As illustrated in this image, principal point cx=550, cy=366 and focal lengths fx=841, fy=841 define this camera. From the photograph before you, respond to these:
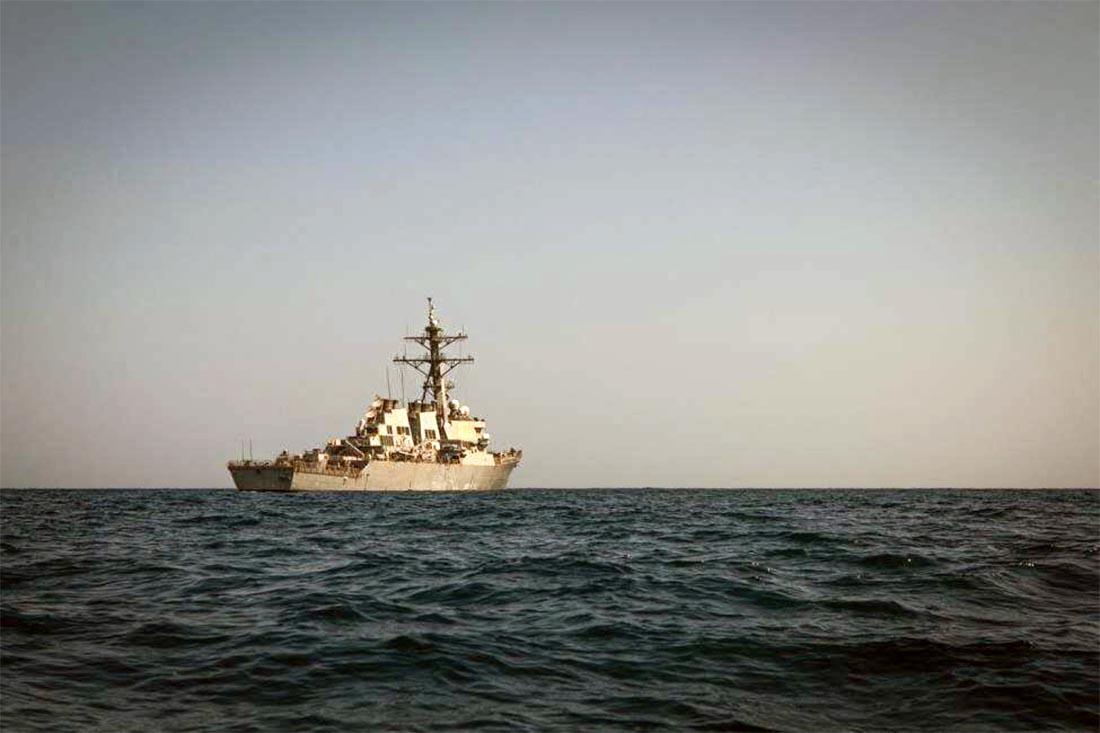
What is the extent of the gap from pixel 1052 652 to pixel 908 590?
356cm

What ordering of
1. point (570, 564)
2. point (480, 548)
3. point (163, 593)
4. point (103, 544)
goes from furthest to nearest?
point (103, 544), point (480, 548), point (570, 564), point (163, 593)

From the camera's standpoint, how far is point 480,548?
60.8 ft

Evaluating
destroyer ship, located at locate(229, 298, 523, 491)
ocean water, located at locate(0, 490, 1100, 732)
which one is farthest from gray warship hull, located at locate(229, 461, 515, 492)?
ocean water, located at locate(0, 490, 1100, 732)

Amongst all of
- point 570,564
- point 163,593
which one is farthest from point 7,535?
point 570,564

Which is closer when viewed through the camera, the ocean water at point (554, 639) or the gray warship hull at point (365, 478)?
the ocean water at point (554, 639)

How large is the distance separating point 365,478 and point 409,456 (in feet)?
14.0

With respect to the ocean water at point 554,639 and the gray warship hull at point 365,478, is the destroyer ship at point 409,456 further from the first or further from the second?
the ocean water at point 554,639

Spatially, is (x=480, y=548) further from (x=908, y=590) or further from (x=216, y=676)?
(x=216, y=676)

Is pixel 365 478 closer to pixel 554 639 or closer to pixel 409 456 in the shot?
pixel 409 456

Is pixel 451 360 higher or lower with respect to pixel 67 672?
higher

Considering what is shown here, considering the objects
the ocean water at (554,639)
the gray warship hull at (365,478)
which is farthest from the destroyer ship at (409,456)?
the ocean water at (554,639)

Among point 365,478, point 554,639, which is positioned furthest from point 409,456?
point 554,639

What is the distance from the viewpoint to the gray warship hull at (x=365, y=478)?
2574 inches

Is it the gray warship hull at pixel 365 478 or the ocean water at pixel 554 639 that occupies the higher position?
the gray warship hull at pixel 365 478
